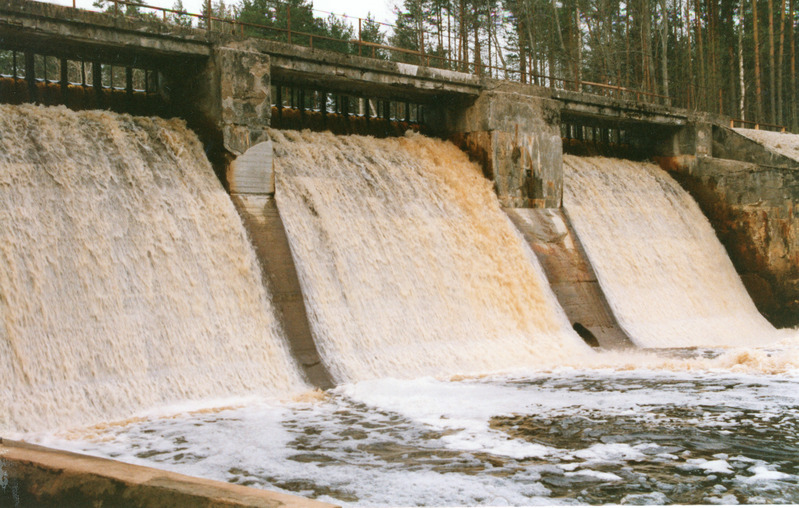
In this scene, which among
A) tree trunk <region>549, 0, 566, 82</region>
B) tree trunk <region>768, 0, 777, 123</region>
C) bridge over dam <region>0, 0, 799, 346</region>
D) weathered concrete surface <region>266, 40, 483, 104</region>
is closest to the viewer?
bridge over dam <region>0, 0, 799, 346</region>

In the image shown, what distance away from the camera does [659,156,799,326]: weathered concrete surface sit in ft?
55.3

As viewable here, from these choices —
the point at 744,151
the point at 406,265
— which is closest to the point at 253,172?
the point at 406,265

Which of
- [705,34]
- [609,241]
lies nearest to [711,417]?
[609,241]

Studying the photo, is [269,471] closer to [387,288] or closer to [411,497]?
[411,497]

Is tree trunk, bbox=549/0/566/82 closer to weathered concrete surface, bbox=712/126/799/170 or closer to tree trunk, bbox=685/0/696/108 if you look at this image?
tree trunk, bbox=685/0/696/108

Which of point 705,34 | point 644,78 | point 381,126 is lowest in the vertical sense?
point 381,126

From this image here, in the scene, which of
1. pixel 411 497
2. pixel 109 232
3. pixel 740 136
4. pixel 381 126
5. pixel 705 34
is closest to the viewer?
pixel 411 497

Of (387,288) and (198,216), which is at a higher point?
(198,216)

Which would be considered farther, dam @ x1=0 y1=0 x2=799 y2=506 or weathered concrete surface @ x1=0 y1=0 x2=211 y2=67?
weathered concrete surface @ x1=0 y1=0 x2=211 y2=67

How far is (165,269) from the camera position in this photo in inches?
348

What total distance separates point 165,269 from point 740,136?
15313mm

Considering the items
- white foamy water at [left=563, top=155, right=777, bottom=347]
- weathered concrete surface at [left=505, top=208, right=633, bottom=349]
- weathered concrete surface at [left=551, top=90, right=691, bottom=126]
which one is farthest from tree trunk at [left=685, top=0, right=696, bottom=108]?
weathered concrete surface at [left=505, top=208, right=633, bottom=349]

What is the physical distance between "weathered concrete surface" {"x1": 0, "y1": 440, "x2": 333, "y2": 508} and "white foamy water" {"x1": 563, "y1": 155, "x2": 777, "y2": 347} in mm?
10850

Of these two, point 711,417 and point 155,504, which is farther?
point 711,417
